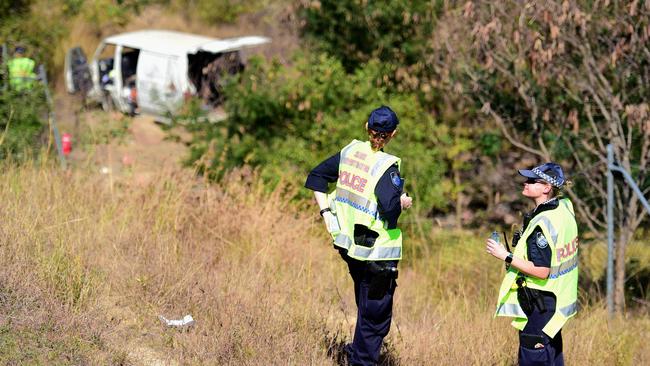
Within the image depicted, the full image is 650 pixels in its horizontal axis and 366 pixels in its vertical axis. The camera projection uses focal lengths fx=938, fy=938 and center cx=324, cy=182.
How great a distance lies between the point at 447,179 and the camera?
44.5 feet

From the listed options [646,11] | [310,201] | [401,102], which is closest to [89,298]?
[310,201]

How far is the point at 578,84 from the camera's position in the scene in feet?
32.7

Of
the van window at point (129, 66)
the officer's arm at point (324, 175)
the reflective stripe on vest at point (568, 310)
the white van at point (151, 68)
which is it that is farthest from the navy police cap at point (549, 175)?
the van window at point (129, 66)

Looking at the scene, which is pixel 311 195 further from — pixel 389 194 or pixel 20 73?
pixel 389 194

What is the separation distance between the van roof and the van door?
138mm

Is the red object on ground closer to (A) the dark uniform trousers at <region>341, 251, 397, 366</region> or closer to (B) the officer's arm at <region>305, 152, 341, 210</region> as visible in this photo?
(B) the officer's arm at <region>305, 152, 341, 210</region>

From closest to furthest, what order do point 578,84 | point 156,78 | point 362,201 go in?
point 362,201
point 578,84
point 156,78

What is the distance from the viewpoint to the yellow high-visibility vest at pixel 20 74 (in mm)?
10875

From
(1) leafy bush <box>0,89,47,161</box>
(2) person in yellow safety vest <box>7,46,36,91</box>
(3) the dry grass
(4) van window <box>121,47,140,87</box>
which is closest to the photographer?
(3) the dry grass

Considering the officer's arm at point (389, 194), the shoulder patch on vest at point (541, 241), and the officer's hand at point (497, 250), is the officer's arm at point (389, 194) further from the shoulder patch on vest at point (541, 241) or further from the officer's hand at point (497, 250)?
the shoulder patch on vest at point (541, 241)

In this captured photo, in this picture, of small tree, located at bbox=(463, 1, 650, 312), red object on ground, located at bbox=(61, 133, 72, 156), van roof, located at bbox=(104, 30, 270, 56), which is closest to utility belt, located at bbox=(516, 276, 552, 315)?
small tree, located at bbox=(463, 1, 650, 312)

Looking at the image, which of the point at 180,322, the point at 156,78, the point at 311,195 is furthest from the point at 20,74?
the point at 180,322

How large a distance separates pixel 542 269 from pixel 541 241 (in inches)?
5.6

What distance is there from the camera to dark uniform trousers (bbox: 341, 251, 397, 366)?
16.7 ft
